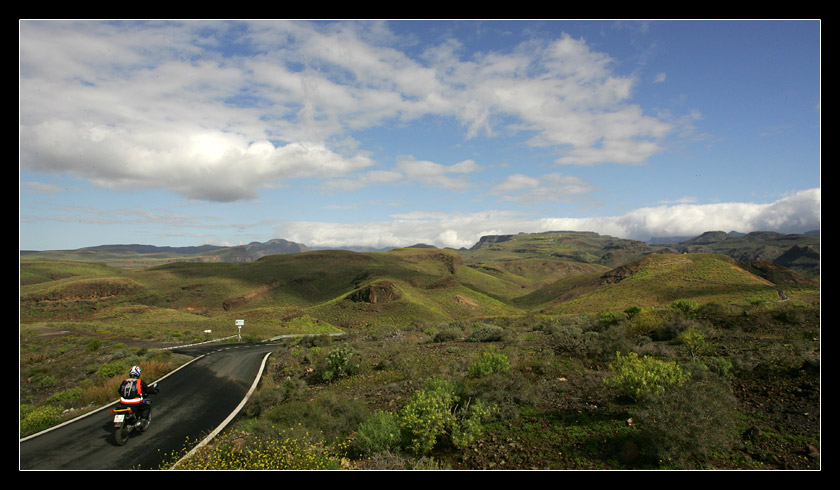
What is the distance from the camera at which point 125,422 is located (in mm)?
8805

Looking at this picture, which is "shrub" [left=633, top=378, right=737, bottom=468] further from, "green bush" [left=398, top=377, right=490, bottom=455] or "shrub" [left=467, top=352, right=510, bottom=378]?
"shrub" [left=467, top=352, right=510, bottom=378]

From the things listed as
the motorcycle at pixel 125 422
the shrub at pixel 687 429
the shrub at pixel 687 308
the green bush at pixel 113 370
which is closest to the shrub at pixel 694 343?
the shrub at pixel 687 429

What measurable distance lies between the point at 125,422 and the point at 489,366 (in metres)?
10.9

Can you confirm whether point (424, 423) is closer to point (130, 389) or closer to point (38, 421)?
point (130, 389)


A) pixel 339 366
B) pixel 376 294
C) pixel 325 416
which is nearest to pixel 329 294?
pixel 376 294

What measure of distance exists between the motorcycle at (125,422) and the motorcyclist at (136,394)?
6cm

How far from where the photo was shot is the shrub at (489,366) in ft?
40.5

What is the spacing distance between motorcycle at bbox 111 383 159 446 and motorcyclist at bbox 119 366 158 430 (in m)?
0.06
